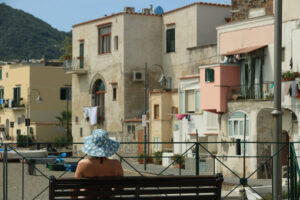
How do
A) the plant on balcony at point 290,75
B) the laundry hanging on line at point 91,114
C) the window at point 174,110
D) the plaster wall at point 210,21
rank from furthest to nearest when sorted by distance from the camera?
the laundry hanging on line at point 91,114 → the plaster wall at point 210,21 → the window at point 174,110 → the plant on balcony at point 290,75

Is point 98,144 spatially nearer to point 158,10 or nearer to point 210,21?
point 210,21

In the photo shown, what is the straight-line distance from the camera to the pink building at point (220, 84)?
4128 cm

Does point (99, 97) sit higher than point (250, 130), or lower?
higher

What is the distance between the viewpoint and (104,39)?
5872 centimetres

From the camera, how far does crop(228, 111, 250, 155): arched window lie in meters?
39.5

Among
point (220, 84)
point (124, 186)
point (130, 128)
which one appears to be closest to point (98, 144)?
point (124, 186)

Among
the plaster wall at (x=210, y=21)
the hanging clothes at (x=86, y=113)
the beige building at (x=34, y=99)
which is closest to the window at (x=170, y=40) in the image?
the plaster wall at (x=210, y=21)

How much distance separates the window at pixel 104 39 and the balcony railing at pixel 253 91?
18.4 meters

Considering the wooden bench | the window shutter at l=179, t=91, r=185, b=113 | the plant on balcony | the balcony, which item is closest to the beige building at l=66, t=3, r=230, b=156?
the balcony

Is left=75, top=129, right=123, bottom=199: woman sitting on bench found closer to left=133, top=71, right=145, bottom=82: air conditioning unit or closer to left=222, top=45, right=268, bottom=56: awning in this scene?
left=222, top=45, right=268, bottom=56: awning

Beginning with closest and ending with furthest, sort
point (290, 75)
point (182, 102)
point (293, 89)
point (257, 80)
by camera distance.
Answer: point (293, 89)
point (290, 75)
point (257, 80)
point (182, 102)

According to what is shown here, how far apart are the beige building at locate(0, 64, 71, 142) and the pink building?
36.0 meters

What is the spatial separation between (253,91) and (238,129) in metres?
2.12

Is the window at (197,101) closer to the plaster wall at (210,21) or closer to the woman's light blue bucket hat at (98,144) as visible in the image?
the plaster wall at (210,21)
